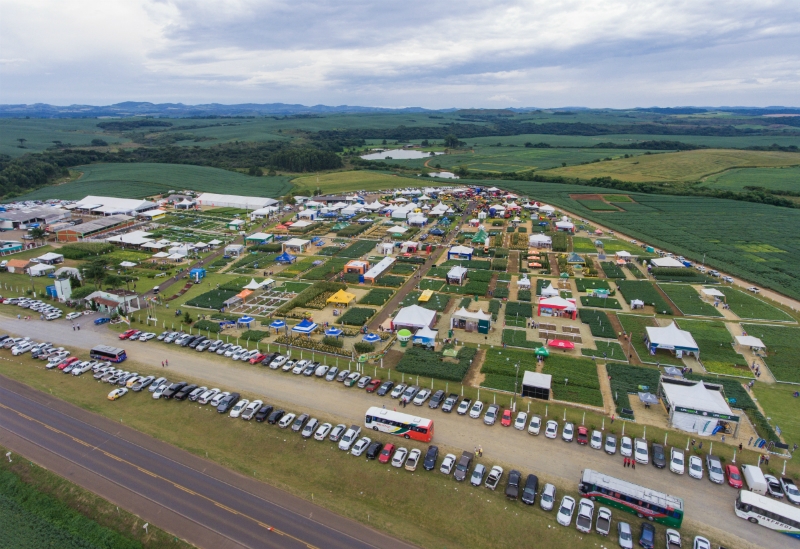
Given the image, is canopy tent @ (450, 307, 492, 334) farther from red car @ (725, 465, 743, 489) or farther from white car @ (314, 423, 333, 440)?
red car @ (725, 465, 743, 489)

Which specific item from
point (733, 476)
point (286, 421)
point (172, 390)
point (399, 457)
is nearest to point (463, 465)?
point (399, 457)

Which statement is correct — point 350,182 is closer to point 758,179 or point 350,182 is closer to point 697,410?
point 758,179

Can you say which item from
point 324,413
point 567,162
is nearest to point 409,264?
point 324,413

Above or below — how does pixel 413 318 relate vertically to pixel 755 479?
above

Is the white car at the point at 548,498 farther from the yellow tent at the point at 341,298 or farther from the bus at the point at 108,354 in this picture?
the bus at the point at 108,354

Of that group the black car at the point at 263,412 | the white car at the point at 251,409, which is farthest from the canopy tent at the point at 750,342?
the white car at the point at 251,409

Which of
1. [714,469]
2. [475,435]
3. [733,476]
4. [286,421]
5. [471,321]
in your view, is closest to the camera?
[733,476]

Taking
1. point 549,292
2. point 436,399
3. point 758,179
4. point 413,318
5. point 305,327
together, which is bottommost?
point 436,399
